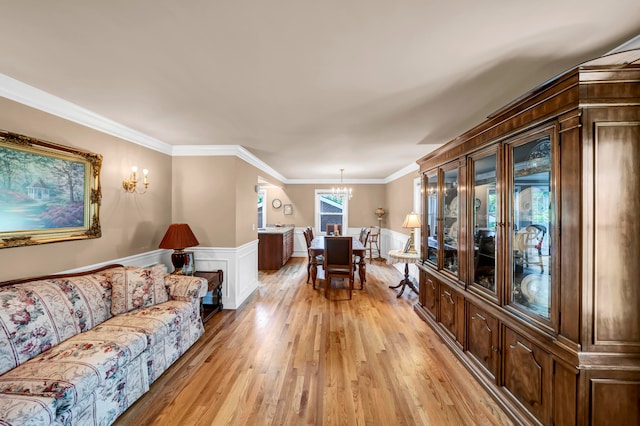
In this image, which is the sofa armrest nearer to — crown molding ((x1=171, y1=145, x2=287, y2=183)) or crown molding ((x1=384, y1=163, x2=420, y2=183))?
crown molding ((x1=171, y1=145, x2=287, y2=183))

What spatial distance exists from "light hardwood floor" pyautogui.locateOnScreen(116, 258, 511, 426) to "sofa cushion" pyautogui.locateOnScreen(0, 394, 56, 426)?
600mm

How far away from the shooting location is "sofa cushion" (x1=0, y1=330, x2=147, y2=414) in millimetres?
1406

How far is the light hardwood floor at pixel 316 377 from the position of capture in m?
1.79

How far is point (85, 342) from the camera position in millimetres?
1829

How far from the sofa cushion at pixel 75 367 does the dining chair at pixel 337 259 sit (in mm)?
2741

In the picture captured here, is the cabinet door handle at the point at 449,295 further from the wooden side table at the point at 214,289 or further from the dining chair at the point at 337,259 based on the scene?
the wooden side table at the point at 214,289

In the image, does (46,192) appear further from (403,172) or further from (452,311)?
(403,172)

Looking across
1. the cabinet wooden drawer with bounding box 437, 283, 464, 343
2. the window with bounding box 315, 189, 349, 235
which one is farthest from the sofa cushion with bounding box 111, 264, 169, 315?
the window with bounding box 315, 189, 349, 235

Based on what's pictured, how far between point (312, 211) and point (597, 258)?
6.46m

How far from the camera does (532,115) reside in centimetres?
160

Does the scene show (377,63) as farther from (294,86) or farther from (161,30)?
(161,30)

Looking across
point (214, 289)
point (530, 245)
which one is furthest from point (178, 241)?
point (530, 245)

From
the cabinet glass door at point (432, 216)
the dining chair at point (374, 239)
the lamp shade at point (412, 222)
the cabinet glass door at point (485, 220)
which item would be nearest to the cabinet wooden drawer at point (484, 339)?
the cabinet glass door at point (485, 220)

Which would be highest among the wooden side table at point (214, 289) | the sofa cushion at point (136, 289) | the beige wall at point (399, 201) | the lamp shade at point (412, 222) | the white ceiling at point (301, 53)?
the white ceiling at point (301, 53)
